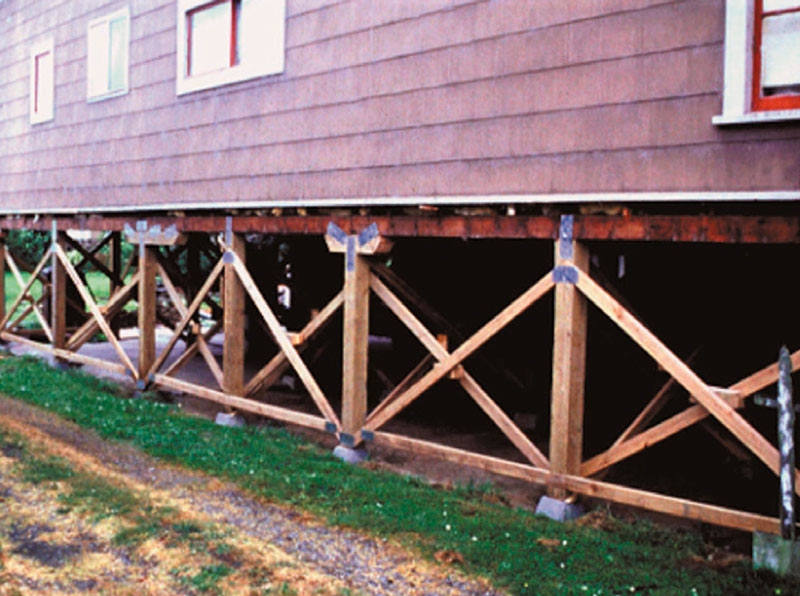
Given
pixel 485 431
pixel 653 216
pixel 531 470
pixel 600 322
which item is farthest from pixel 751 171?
pixel 485 431

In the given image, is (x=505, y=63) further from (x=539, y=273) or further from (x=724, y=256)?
(x=539, y=273)

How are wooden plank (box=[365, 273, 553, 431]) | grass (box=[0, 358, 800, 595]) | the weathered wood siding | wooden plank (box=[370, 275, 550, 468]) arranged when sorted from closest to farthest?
grass (box=[0, 358, 800, 595]) → the weathered wood siding → wooden plank (box=[365, 273, 553, 431]) → wooden plank (box=[370, 275, 550, 468])

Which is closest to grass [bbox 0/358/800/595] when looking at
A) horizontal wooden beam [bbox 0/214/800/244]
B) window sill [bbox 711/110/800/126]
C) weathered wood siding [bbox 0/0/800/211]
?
horizontal wooden beam [bbox 0/214/800/244]

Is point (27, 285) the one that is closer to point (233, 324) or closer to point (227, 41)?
point (233, 324)

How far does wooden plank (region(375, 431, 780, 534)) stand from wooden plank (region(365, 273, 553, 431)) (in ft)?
1.02

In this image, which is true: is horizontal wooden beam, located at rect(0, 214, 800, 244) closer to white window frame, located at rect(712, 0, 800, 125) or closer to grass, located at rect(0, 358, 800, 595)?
white window frame, located at rect(712, 0, 800, 125)

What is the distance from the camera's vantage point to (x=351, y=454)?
8922mm

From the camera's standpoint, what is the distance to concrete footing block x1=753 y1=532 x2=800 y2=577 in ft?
18.1

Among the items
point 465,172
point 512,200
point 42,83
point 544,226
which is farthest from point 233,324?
point 42,83

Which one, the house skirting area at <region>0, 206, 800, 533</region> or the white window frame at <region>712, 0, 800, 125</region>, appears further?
the house skirting area at <region>0, 206, 800, 533</region>

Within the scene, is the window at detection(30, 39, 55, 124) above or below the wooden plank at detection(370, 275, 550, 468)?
above

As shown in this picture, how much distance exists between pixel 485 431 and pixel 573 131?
472 centimetres

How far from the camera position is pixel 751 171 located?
234 inches

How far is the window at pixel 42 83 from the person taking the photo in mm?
14305
